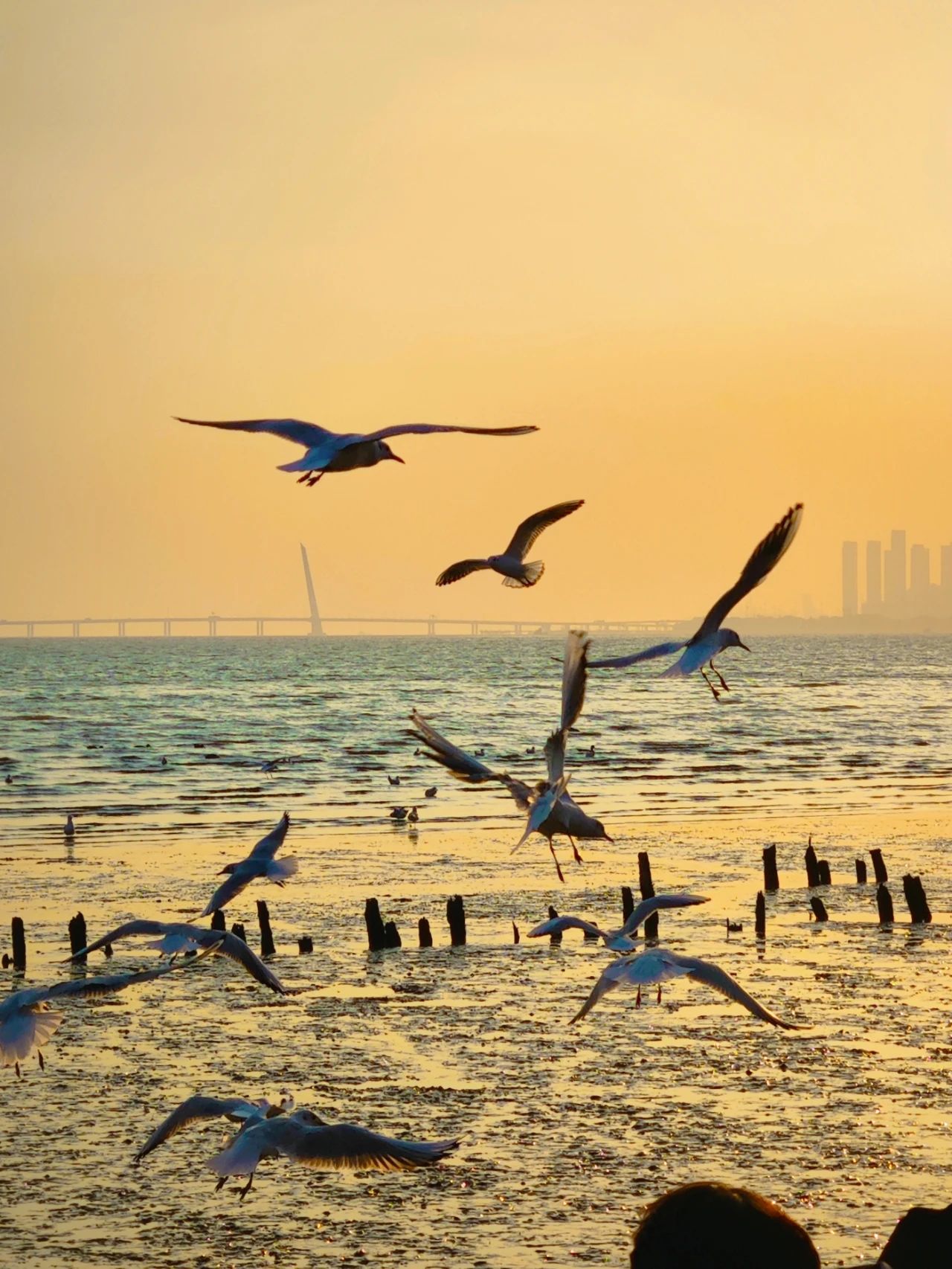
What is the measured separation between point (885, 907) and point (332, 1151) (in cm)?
1799

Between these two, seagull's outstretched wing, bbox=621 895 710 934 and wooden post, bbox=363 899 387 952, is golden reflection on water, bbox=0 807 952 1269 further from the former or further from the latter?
seagull's outstretched wing, bbox=621 895 710 934

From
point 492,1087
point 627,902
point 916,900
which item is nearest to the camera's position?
point 492,1087

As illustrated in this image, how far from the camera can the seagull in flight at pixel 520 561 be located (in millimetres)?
6672

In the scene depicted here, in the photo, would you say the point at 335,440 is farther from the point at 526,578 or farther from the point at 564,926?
the point at 564,926

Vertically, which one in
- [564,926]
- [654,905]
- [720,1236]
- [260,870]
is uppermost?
[720,1236]

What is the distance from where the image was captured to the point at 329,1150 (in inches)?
273

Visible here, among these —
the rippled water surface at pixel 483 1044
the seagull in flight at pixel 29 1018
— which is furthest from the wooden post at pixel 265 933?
the seagull in flight at pixel 29 1018

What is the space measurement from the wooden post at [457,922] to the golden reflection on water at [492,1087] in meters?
0.26

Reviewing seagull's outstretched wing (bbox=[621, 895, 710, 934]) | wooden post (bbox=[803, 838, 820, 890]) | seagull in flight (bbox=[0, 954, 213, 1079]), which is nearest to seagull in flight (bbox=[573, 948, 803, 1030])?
seagull's outstretched wing (bbox=[621, 895, 710, 934])

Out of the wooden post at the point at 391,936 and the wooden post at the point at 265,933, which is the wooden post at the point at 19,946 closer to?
the wooden post at the point at 265,933

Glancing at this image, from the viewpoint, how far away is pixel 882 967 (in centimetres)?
2000

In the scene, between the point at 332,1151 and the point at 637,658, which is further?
the point at 332,1151

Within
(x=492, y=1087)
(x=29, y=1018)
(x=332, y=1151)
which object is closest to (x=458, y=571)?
(x=332, y=1151)

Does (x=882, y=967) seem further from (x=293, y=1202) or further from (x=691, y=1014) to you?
(x=293, y=1202)
